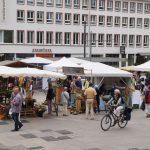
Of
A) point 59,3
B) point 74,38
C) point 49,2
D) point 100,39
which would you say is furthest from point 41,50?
point 100,39

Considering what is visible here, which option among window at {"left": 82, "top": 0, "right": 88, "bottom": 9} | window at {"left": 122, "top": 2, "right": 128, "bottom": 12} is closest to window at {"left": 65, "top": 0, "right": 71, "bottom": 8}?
window at {"left": 82, "top": 0, "right": 88, "bottom": 9}

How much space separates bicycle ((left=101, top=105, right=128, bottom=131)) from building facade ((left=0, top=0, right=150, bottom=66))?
137ft

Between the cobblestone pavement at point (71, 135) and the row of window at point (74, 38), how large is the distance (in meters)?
45.3

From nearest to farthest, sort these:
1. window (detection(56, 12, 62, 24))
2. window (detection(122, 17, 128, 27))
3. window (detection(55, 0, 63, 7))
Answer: window (detection(55, 0, 63, 7)) → window (detection(56, 12, 62, 24)) → window (detection(122, 17, 128, 27))

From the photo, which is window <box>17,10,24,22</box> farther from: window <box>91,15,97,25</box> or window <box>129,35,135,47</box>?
window <box>129,35,135,47</box>

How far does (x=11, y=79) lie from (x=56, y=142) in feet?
59.3

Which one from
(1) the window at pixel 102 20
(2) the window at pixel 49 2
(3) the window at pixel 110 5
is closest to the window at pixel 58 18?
(2) the window at pixel 49 2

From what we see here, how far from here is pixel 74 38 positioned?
74.2 m

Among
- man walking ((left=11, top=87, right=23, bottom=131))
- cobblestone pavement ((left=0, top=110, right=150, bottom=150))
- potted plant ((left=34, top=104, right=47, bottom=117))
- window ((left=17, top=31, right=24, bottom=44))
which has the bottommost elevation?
cobblestone pavement ((left=0, top=110, right=150, bottom=150))

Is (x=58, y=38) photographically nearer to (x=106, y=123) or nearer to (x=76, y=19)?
(x=76, y=19)

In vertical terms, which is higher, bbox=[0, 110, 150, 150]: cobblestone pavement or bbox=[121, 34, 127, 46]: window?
bbox=[121, 34, 127, 46]: window

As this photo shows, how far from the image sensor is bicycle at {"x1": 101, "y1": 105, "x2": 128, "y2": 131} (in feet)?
65.0

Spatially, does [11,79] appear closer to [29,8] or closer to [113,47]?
[29,8]

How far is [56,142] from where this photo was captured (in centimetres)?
1702
